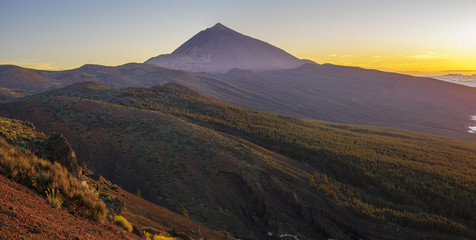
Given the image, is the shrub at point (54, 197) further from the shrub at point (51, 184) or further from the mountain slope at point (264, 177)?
the mountain slope at point (264, 177)

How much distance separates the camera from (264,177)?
22.2m

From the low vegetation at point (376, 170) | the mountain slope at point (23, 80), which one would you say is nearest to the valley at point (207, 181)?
the low vegetation at point (376, 170)

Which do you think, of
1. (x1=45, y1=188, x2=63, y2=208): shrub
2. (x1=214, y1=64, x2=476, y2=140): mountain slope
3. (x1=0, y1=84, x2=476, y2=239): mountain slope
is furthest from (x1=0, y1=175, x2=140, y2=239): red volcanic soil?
(x1=214, y1=64, x2=476, y2=140): mountain slope

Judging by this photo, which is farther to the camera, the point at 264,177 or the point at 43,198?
the point at 264,177

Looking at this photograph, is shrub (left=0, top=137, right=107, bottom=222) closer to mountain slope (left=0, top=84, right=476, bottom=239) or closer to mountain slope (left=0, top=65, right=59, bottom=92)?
mountain slope (left=0, top=84, right=476, bottom=239)

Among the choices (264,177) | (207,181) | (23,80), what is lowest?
(264,177)

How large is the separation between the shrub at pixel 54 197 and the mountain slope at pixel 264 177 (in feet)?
34.7

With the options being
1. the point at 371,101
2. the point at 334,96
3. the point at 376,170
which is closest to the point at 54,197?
the point at 376,170

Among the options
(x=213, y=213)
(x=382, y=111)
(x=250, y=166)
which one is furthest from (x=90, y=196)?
(x=382, y=111)

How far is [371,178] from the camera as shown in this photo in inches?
1042

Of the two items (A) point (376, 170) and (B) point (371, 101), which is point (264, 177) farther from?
(B) point (371, 101)

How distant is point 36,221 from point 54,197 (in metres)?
1.52

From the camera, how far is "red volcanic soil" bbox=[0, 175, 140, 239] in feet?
14.6

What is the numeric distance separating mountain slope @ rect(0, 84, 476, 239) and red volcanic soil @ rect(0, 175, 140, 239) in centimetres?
1061
